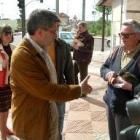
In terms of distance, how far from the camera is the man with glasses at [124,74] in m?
3.00

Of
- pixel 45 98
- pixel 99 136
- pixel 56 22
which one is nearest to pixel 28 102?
pixel 45 98

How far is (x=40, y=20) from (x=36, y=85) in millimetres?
464

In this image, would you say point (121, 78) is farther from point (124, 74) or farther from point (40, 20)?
point (40, 20)

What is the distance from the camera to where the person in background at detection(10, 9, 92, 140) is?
7.88 ft

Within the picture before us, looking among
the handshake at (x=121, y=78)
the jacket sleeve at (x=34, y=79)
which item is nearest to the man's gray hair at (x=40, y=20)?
the jacket sleeve at (x=34, y=79)

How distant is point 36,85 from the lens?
2375 mm

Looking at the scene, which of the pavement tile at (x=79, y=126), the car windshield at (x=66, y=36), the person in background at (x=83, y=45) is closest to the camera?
the pavement tile at (x=79, y=126)

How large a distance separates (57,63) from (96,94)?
15.5 feet

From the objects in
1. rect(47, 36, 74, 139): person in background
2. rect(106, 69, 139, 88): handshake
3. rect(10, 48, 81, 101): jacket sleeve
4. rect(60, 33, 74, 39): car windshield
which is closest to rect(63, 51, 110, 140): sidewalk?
rect(47, 36, 74, 139): person in background

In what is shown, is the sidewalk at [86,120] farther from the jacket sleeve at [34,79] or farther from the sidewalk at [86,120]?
the jacket sleeve at [34,79]

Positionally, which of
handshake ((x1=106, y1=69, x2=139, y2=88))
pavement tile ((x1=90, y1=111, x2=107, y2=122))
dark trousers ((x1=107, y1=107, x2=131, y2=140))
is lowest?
pavement tile ((x1=90, y1=111, x2=107, y2=122))

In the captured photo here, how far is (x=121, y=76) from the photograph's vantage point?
120 inches

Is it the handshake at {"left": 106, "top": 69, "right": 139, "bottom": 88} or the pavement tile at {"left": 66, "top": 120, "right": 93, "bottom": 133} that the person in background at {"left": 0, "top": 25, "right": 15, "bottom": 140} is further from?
the handshake at {"left": 106, "top": 69, "right": 139, "bottom": 88}

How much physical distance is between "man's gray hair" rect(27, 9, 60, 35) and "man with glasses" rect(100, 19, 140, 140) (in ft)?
2.82
